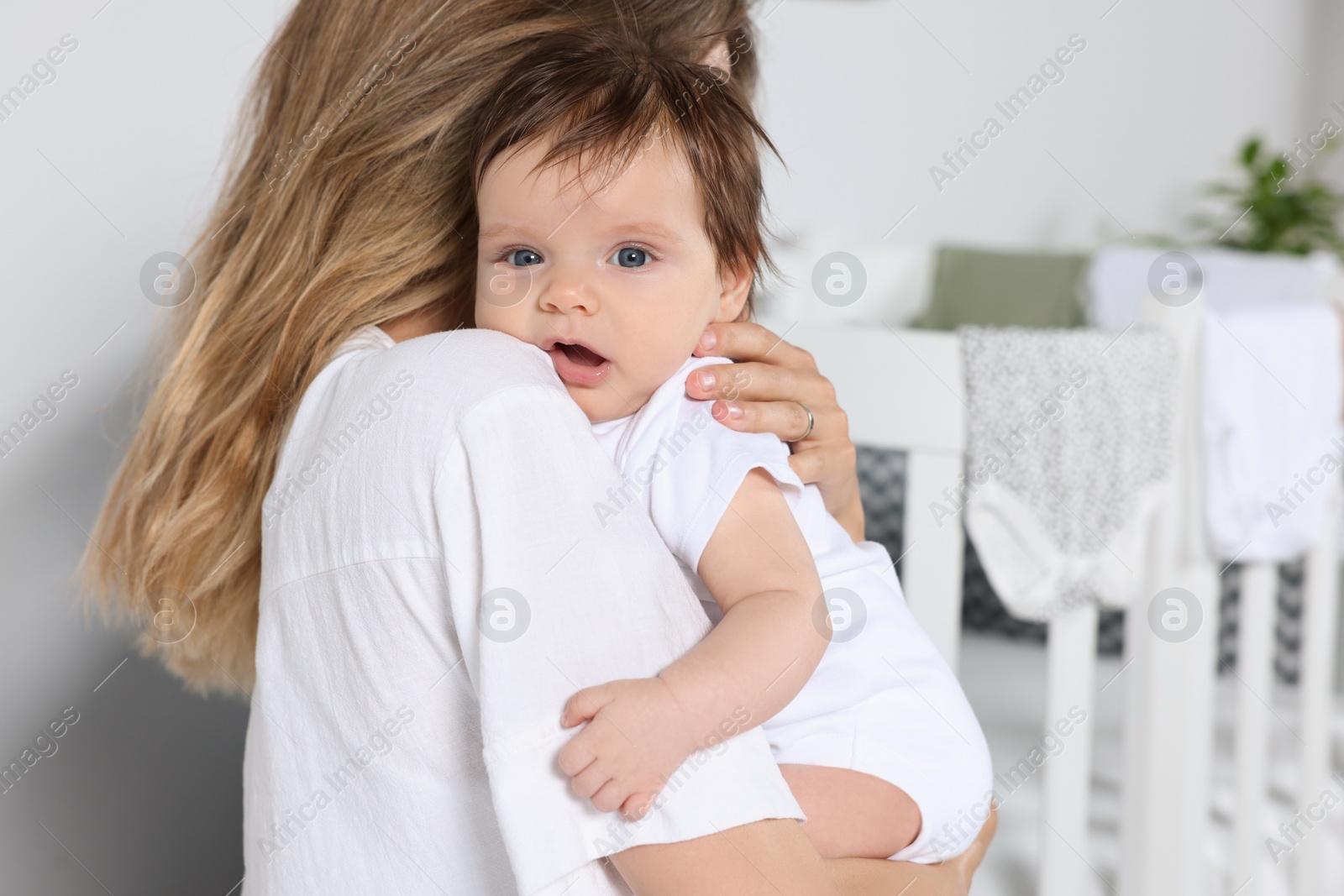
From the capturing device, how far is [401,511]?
474 mm

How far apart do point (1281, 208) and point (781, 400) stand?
2793 mm

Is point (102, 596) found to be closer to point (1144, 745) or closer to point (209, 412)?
point (209, 412)

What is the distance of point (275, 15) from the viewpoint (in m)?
1.10

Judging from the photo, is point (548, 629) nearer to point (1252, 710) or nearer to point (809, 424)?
point (809, 424)

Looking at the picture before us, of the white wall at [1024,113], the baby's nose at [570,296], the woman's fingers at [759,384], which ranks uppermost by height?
Result: the white wall at [1024,113]

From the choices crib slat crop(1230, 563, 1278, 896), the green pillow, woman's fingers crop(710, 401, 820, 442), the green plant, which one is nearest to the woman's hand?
woman's fingers crop(710, 401, 820, 442)

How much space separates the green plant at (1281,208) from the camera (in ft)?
9.36

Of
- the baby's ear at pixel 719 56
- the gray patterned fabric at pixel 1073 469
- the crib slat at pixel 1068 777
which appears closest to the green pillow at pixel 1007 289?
the gray patterned fabric at pixel 1073 469

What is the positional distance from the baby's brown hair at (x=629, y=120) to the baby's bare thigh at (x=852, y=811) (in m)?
0.33

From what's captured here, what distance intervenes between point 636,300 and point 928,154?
2.39 m

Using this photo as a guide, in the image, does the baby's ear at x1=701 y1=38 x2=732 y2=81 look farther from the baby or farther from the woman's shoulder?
the woman's shoulder

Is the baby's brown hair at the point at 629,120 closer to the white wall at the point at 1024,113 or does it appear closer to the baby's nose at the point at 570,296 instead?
the baby's nose at the point at 570,296

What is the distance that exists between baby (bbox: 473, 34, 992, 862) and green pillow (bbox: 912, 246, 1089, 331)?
1.94m

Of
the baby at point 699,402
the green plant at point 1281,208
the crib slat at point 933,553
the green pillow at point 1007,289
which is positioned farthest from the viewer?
the green plant at point 1281,208
